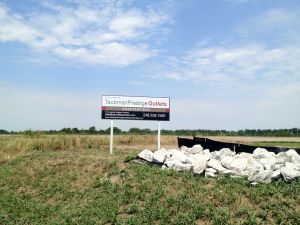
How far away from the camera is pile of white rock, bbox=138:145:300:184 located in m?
9.25

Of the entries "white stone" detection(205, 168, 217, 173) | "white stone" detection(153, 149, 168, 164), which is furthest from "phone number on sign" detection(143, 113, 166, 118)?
"white stone" detection(205, 168, 217, 173)

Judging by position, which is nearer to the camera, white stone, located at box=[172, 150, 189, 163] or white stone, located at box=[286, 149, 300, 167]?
white stone, located at box=[286, 149, 300, 167]

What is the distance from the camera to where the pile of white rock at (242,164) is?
9.25 meters

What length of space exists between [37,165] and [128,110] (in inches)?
202

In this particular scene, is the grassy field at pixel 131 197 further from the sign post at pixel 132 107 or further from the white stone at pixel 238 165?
the sign post at pixel 132 107

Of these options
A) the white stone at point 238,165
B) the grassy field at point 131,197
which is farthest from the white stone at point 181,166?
the white stone at point 238,165

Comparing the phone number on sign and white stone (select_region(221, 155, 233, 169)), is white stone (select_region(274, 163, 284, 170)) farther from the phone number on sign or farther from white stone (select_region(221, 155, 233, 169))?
the phone number on sign

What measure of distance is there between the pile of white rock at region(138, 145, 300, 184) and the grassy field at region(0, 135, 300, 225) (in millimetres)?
263

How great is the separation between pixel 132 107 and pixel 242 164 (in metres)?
8.63

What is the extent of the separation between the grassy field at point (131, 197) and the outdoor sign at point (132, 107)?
4.53 meters

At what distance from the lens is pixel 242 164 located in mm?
9984

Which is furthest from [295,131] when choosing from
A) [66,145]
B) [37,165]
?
[37,165]

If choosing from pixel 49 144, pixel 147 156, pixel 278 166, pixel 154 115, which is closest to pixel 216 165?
pixel 278 166

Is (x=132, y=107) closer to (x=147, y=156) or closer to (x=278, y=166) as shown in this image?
(x=147, y=156)
